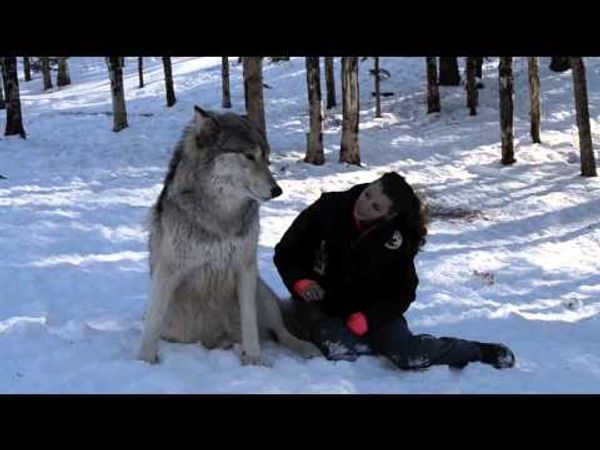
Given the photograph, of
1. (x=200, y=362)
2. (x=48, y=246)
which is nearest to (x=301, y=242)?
(x=200, y=362)

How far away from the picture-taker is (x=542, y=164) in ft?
59.8

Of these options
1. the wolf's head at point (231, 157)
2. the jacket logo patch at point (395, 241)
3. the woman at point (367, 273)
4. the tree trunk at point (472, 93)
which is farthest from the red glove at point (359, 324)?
the tree trunk at point (472, 93)

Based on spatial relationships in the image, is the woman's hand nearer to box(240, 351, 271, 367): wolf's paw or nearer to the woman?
the woman

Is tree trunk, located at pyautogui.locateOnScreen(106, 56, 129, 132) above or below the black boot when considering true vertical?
above

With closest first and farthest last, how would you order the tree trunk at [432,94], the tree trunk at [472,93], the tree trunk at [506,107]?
the tree trunk at [506,107]
the tree trunk at [472,93]
the tree trunk at [432,94]

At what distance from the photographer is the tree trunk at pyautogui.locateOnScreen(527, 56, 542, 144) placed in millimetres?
18875

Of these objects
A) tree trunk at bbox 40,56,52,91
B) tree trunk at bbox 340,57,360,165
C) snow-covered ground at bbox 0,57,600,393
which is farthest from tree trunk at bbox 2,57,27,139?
tree trunk at bbox 40,56,52,91

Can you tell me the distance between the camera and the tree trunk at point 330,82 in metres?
24.7

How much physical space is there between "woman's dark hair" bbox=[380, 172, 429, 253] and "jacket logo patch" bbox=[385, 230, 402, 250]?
3.6 inches

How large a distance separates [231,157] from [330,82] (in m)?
21.2

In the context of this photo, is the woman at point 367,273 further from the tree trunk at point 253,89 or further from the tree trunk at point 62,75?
the tree trunk at point 62,75

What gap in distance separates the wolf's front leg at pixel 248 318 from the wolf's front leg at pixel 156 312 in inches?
18.5

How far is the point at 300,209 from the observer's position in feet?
43.0
